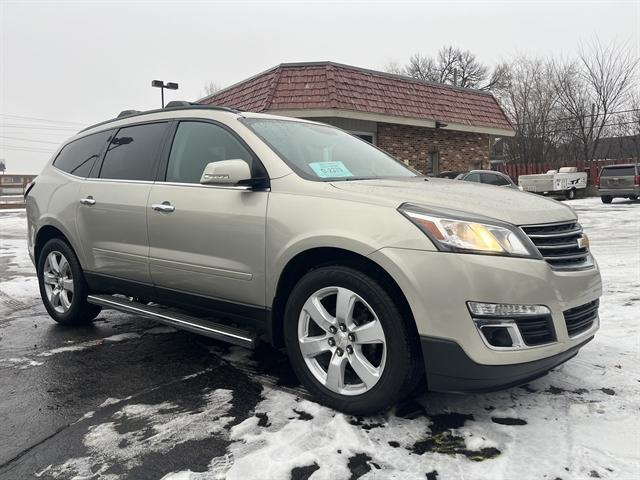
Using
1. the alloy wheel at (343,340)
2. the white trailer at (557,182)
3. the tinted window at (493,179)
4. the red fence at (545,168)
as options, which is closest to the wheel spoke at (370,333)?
the alloy wheel at (343,340)

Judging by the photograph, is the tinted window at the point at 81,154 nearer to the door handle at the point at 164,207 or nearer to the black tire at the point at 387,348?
the door handle at the point at 164,207

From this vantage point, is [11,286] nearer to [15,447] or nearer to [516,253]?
[15,447]

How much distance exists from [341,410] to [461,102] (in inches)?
612

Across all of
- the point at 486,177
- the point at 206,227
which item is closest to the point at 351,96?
the point at 486,177

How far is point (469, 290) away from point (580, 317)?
782 millimetres

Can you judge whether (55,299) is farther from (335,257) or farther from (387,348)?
(387,348)

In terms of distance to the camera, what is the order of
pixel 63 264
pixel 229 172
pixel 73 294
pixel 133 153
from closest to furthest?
pixel 229 172 < pixel 133 153 < pixel 73 294 < pixel 63 264

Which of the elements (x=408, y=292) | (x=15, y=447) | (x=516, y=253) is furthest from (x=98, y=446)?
(x=516, y=253)

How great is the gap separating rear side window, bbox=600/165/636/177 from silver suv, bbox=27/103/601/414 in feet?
68.1

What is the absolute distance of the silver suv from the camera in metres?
2.39

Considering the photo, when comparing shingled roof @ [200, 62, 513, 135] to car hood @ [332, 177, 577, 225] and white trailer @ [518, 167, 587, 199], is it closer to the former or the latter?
white trailer @ [518, 167, 587, 199]

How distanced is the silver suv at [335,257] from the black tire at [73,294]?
274 mm

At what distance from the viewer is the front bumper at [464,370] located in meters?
2.37

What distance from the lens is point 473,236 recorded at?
7.96 feet
